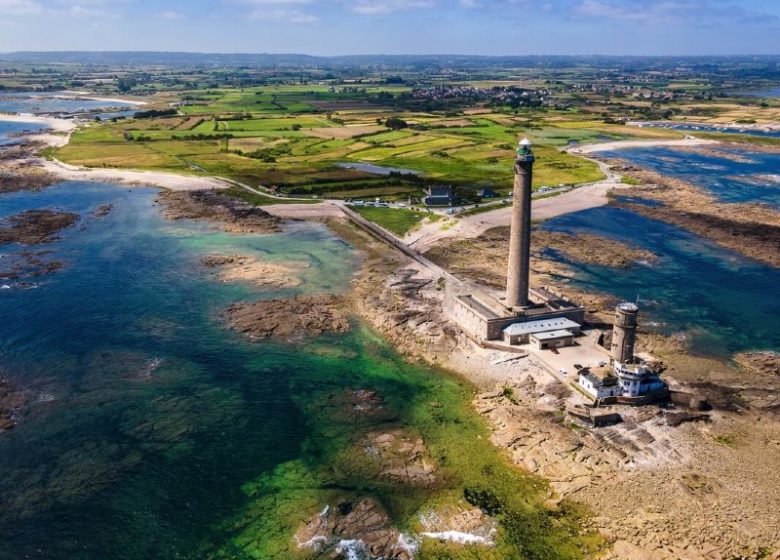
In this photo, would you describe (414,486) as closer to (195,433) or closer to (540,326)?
(195,433)

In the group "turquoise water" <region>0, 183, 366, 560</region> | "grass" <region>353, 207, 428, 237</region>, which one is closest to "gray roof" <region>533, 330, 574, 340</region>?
"turquoise water" <region>0, 183, 366, 560</region>

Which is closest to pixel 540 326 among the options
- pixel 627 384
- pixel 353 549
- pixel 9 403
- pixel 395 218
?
pixel 627 384

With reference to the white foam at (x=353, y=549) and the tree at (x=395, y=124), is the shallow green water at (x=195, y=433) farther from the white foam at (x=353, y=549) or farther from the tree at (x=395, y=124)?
the tree at (x=395, y=124)

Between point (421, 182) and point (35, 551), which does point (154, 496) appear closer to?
point (35, 551)

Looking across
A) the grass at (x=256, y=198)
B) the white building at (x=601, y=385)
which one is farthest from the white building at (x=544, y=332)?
the grass at (x=256, y=198)

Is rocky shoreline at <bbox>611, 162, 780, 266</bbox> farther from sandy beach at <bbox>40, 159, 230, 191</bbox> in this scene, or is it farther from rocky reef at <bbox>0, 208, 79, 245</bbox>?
rocky reef at <bbox>0, 208, 79, 245</bbox>

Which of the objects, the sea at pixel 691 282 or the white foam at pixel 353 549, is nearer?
the white foam at pixel 353 549
